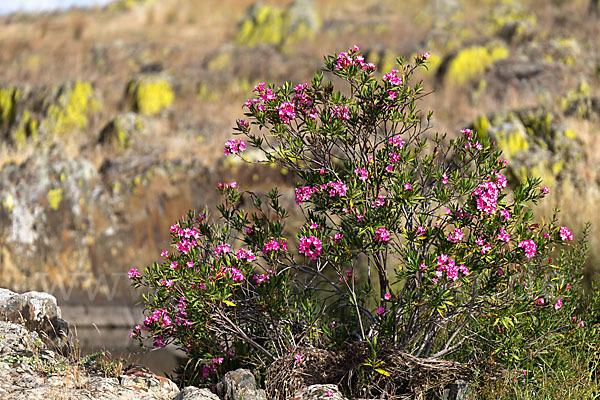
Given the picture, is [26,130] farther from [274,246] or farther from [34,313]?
[274,246]

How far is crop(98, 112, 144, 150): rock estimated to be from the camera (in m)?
14.0

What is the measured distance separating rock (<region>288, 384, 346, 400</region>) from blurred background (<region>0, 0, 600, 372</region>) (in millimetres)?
2084

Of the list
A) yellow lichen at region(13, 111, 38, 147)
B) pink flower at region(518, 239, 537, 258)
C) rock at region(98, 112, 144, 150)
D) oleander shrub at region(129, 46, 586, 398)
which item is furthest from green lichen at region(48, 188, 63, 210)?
pink flower at region(518, 239, 537, 258)

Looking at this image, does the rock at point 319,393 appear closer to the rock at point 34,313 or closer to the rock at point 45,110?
the rock at point 34,313

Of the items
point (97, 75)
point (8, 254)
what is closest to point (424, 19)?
point (97, 75)

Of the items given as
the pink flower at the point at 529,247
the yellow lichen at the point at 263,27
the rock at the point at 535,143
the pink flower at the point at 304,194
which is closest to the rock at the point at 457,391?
the pink flower at the point at 529,247

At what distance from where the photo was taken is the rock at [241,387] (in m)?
3.72

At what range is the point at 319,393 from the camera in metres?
3.76

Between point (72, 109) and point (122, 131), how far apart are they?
2.95m

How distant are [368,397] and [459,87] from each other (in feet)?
40.3

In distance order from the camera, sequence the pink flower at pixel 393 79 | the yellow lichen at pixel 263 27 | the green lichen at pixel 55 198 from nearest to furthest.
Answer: the pink flower at pixel 393 79
the green lichen at pixel 55 198
the yellow lichen at pixel 263 27

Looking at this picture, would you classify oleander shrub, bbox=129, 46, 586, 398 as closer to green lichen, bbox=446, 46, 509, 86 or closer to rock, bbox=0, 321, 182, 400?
rock, bbox=0, 321, 182, 400

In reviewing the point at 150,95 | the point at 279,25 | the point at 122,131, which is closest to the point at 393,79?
the point at 122,131

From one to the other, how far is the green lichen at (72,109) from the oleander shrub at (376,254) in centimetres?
1293
